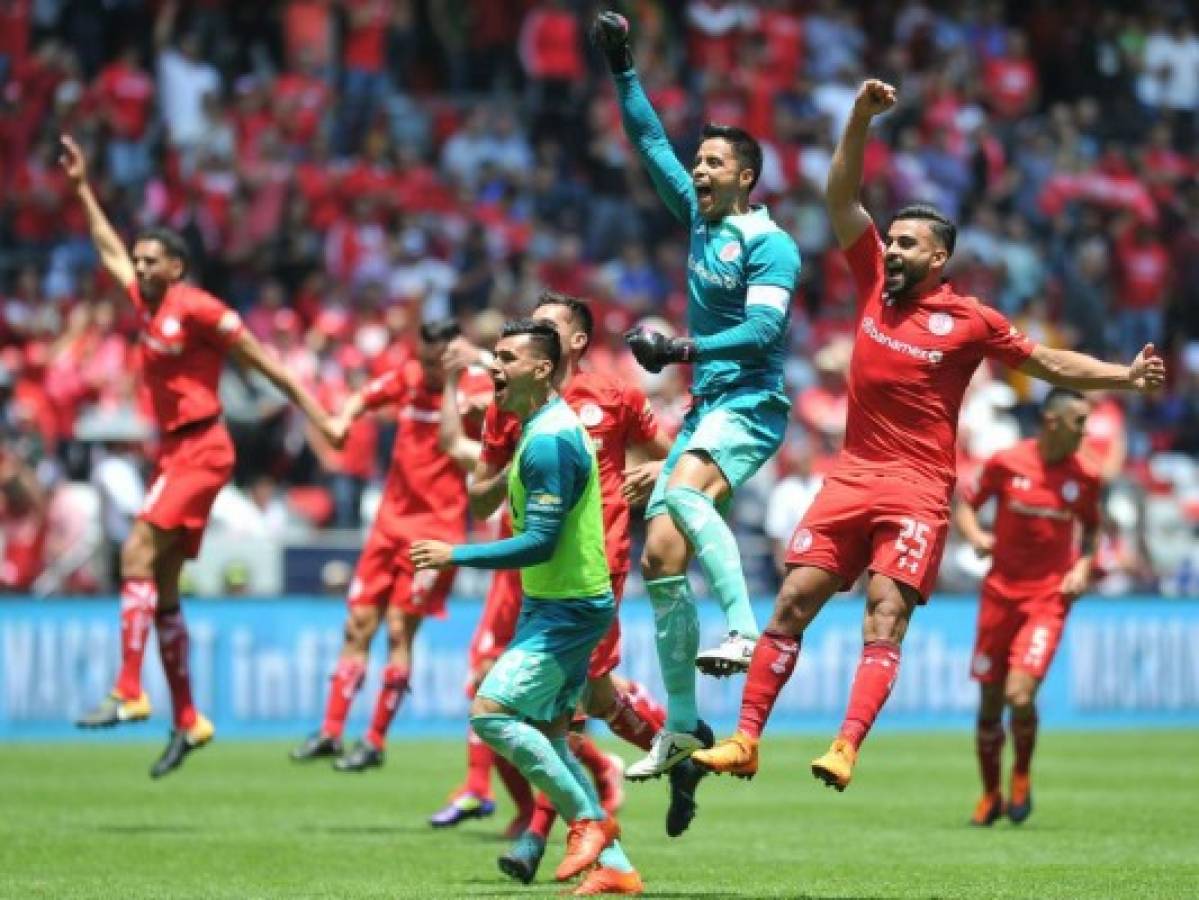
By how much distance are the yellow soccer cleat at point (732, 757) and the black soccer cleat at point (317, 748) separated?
5.85m

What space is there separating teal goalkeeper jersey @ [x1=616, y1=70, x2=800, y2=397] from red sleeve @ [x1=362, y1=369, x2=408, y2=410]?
16.5 ft

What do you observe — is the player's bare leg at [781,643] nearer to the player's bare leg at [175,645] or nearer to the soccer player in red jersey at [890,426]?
the soccer player in red jersey at [890,426]

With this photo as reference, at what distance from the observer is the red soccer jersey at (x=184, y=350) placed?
15.5 m

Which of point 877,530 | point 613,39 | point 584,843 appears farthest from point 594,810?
point 613,39

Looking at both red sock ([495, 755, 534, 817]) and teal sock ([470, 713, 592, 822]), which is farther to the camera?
red sock ([495, 755, 534, 817])

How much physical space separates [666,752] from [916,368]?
6.84 ft

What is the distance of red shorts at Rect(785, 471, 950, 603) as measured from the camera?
38.2 ft

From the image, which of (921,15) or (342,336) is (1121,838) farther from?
(921,15)

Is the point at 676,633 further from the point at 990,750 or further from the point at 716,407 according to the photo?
the point at 990,750

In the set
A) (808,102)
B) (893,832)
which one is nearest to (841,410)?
(808,102)

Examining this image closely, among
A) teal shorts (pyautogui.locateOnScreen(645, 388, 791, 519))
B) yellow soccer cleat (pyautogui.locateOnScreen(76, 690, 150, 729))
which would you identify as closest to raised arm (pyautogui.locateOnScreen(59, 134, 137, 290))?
yellow soccer cleat (pyautogui.locateOnScreen(76, 690, 150, 729))

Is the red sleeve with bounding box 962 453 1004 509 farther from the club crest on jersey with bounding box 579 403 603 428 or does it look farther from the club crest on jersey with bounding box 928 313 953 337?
the club crest on jersey with bounding box 928 313 953 337

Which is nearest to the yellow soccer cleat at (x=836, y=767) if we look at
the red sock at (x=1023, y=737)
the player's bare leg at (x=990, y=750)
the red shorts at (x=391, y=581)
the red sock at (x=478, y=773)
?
the red sock at (x=478, y=773)

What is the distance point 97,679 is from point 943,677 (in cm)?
852
